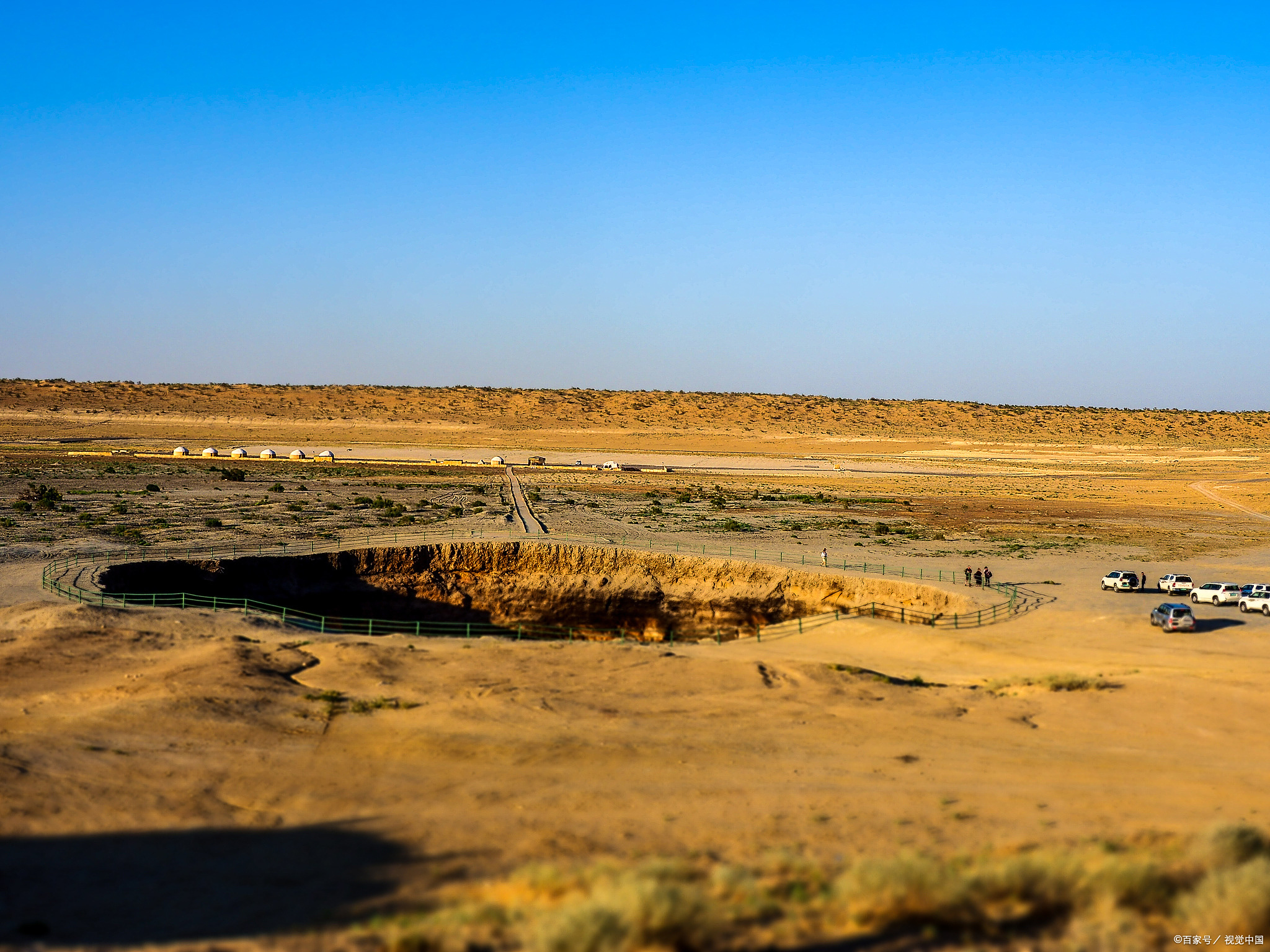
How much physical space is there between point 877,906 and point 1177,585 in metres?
38.7

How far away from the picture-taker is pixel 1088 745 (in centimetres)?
2188

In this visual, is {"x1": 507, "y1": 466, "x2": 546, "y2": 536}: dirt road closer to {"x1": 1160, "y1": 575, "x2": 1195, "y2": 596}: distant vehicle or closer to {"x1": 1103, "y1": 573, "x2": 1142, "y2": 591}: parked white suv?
{"x1": 1103, "y1": 573, "x2": 1142, "y2": 591}: parked white suv

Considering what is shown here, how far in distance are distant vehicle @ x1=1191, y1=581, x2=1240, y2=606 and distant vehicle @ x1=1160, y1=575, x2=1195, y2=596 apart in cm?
122

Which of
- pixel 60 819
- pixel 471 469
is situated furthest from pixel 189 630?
pixel 471 469

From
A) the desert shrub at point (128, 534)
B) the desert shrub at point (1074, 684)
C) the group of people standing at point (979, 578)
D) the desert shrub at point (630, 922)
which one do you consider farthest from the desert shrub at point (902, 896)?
the desert shrub at point (128, 534)

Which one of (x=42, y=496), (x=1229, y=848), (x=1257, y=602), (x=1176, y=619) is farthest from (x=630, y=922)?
(x=42, y=496)

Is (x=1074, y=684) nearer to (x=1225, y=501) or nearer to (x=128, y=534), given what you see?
(x=128, y=534)

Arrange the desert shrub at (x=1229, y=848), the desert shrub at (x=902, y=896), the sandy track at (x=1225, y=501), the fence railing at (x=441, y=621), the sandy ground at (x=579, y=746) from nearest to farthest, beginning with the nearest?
the desert shrub at (x=902, y=896) < the desert shrub at (x=1229, y=848) < the sandy ground at (x=579, y=746) < the fence railing at (x=441, y=621) < the sandy track at (x=1225, y=501)

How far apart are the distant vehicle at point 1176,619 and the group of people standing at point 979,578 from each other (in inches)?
366

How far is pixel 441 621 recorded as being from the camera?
47.9m

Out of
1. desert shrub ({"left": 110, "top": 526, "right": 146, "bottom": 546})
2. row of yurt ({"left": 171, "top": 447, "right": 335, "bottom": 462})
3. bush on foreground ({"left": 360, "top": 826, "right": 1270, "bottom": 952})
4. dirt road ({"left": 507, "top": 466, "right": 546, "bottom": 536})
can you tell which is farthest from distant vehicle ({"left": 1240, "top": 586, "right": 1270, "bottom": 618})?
row of yurt ({"left": 171, "top": 447, "right": 335, "bottom": 462})

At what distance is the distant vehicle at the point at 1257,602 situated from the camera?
130ft

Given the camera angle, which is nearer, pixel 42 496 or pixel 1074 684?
pixel 1074 684

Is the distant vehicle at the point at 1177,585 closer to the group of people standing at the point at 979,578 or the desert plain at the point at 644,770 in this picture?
the desert plain at the point at 644,770
